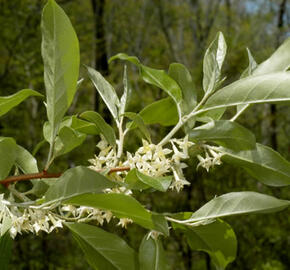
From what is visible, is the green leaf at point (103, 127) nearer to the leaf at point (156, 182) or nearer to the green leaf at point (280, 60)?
the leaf at point (156, 182)

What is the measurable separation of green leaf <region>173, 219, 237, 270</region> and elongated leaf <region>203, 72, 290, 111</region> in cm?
17

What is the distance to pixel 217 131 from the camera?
541 mm

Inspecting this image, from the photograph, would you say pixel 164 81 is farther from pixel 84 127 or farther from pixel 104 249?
pixel 104 249

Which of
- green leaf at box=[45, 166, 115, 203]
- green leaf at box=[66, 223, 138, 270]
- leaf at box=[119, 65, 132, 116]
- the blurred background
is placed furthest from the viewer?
the blurred background

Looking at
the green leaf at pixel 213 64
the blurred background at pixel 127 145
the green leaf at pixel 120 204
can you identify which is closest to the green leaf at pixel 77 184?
the green leaf at pixel 120 204

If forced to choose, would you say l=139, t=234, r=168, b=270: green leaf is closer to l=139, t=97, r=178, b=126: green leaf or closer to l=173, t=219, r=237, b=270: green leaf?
l=173, t=219, r=237, b=270: green leaf

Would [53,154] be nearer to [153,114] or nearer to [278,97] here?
[153,114]

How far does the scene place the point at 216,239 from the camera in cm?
61

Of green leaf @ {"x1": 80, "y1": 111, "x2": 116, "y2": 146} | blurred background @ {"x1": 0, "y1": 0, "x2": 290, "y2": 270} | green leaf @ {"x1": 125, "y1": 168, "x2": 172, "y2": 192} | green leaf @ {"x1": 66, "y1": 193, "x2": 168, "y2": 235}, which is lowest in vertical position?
blurred background @ {"x1": 0, "y1": 0, "x2": 290, "y2": 270}

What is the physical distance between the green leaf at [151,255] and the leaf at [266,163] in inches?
6.4

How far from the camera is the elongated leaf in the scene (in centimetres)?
52

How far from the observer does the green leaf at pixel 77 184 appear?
0.45 m

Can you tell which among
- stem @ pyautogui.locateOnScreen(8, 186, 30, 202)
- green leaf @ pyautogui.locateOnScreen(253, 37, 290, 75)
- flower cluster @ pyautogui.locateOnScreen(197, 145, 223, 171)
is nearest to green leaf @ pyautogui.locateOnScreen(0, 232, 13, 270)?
stem @ pyautogui.locateOnScreen(8, 186, 30, 202)

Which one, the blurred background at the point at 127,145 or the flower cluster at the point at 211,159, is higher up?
the flower cluster at the point at 211,159
